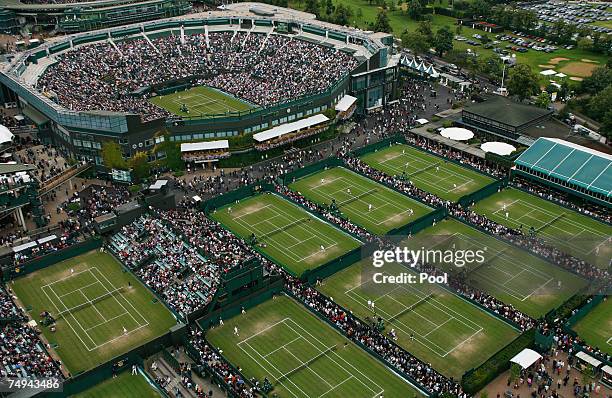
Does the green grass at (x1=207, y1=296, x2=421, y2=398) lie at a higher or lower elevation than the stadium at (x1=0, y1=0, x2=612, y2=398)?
lower

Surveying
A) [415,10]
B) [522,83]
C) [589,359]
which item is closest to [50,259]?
[589,359]

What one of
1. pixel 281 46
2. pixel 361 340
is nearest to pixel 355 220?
pixel 361 340

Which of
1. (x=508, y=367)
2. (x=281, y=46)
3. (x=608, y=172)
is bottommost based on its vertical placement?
(x=508, y=367)

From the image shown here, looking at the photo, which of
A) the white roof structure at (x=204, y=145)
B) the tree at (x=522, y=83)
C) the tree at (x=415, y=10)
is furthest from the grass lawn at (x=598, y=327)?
the tree at (x=415, y=10)

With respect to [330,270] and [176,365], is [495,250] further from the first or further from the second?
[176,365]

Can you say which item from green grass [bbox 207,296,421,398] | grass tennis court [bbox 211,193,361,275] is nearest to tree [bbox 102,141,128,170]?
grass tennis court [bbox 211,193,361,275]

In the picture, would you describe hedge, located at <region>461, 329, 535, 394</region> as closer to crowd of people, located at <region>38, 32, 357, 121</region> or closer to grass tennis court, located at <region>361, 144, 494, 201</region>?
grass tennis court, located at <region>361, 144, 494, 201</region>
